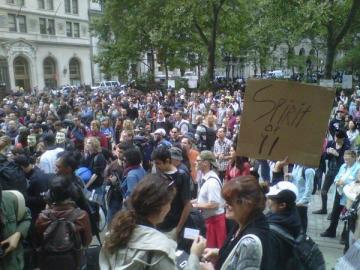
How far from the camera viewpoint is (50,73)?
177ft

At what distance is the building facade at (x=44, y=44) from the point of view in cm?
4766

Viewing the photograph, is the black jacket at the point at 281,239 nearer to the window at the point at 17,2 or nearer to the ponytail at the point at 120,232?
the ponytail at the point at 120,232

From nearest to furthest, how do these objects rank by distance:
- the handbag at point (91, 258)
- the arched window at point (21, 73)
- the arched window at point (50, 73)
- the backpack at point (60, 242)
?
the backpack at point (60, 242), the handbag at point (91, 258), the arched window at point (21, 73), the arched window at point (50, 73)

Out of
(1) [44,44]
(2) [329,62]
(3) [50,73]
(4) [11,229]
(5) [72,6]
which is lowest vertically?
(4) [11,229]

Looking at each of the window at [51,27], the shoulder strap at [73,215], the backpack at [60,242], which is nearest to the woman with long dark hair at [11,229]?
the backpack at [60,242]

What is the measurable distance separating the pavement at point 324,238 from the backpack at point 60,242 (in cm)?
337

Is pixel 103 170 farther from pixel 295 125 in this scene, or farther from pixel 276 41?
pixel 276 41

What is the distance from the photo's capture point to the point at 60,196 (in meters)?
3.69

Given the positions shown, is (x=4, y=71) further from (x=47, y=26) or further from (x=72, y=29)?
(x=72, y=29)

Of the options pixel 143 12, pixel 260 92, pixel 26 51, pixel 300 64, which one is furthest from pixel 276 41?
pixel 260 92

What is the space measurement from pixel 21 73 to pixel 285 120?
5164cm

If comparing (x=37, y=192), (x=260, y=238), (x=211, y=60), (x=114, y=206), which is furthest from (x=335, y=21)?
(x=260, y=238)

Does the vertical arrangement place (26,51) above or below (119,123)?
above

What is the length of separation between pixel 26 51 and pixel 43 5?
689 centimetres
